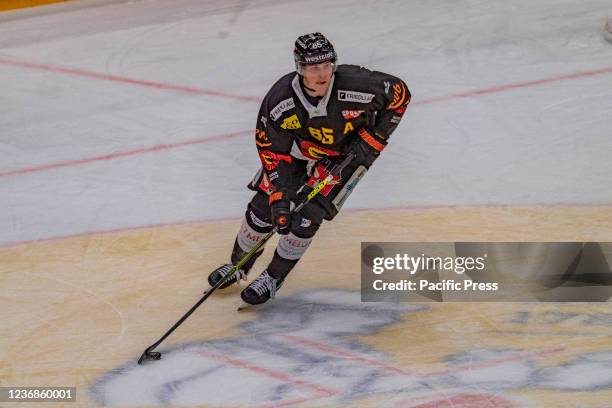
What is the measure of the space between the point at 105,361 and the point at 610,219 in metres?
2.81

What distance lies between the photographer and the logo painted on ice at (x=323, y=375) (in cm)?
463

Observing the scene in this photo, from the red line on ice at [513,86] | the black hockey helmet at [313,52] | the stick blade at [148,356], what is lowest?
the stick blade at [148,356]

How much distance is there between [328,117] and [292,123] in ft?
0.55

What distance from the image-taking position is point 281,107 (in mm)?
5051

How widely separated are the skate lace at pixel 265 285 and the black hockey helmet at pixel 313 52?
3.48ft

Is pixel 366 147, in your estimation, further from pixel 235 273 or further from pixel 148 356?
pixel 148 356

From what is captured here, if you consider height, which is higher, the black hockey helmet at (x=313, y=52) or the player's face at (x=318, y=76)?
the black hockey helmet at (x=313, y=52)

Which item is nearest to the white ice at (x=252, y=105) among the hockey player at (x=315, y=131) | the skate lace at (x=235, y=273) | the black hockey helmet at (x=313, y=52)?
the skate lace at (x=235, y=273)

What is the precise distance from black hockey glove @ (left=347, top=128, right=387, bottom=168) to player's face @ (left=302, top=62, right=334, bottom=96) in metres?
0.30

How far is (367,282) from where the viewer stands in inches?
221

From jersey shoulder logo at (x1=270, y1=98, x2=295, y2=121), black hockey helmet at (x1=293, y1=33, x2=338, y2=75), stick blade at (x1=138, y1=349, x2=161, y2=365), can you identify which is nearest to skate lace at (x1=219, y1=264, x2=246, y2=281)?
stick blade at (x1=138, y1=349, x2=161, y2=365)

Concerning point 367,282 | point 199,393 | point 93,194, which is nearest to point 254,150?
point 93,194

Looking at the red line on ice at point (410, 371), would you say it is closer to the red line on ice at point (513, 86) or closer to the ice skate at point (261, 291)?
the ice skate at point (261, 291)

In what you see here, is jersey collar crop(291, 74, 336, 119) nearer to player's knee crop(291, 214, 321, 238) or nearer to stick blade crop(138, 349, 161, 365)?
player's knee crop(291, 214, 321, 238)
